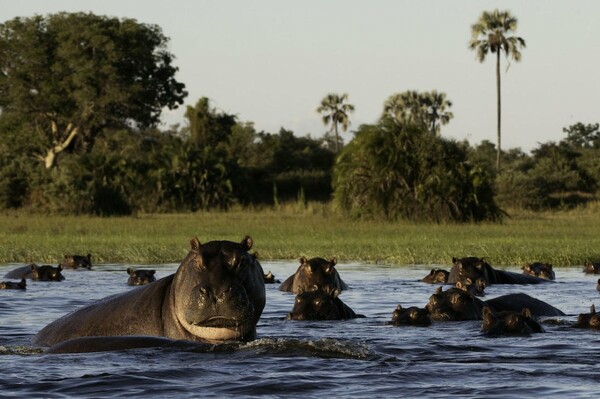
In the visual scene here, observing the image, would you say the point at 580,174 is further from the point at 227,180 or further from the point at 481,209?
the point at 481,209

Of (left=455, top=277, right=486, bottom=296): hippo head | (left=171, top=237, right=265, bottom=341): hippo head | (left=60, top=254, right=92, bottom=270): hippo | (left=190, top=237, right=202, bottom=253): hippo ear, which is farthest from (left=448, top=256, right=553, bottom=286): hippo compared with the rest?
(left=190, top=237, right=202, bottom=253): hippo ear

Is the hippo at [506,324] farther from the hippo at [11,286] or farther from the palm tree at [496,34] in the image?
the palm tree at [496,34]

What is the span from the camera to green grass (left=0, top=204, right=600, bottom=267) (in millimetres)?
20297

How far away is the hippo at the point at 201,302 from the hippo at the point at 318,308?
3.65 metres

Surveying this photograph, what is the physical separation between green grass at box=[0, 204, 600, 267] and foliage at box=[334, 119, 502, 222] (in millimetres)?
958

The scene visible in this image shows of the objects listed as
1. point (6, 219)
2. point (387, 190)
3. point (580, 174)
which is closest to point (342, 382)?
point (387, 190)

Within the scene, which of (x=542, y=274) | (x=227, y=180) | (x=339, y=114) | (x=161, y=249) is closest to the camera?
(x=542, y=274)

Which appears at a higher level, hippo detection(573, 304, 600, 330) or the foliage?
the foliage

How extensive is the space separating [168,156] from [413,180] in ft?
47.2

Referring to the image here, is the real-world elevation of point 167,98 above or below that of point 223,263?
above

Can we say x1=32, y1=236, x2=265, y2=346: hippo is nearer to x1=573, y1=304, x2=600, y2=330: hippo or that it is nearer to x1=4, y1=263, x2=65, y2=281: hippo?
x1=573, y1=304, x2=600, y2=330: hippo

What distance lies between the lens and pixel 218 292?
6.30 m

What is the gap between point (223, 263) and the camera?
6.41 m

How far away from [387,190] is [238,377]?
85.1 ft
